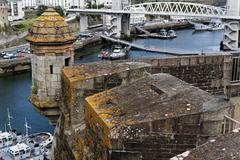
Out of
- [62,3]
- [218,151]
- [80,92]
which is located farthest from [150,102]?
[62,3]

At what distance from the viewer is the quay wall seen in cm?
4931

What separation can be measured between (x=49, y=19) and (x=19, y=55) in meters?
46.8

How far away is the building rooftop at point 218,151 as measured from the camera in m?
3.67

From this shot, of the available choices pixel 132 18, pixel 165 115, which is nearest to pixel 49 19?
pixel 165 115

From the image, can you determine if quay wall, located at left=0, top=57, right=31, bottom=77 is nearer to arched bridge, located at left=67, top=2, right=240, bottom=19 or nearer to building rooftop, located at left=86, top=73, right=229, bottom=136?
arched bridge, located at left=67, top=2, right=240, bottom=19

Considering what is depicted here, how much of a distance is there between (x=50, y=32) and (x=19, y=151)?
19.4m

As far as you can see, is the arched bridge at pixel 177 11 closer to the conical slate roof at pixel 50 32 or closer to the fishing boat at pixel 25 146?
the fishing boat at pixel 25 146

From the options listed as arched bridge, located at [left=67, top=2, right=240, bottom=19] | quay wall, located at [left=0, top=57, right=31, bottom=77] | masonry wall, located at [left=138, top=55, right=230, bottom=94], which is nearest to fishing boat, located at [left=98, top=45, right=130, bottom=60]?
quay wall, located at [left=0, top=57, right=31, bottom=77]

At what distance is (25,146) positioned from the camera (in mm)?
26703

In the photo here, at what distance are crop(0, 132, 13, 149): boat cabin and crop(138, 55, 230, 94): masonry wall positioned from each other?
21.4 meters

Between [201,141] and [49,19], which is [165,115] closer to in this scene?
[201,141]

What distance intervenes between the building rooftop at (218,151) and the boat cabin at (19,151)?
23430 millimetres

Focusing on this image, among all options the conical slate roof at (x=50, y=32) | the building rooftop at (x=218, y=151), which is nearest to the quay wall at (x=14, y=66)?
the conical slate roof at (x=50, y=32)

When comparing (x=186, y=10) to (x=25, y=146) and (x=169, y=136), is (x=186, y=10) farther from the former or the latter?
(x=169, y=136)
